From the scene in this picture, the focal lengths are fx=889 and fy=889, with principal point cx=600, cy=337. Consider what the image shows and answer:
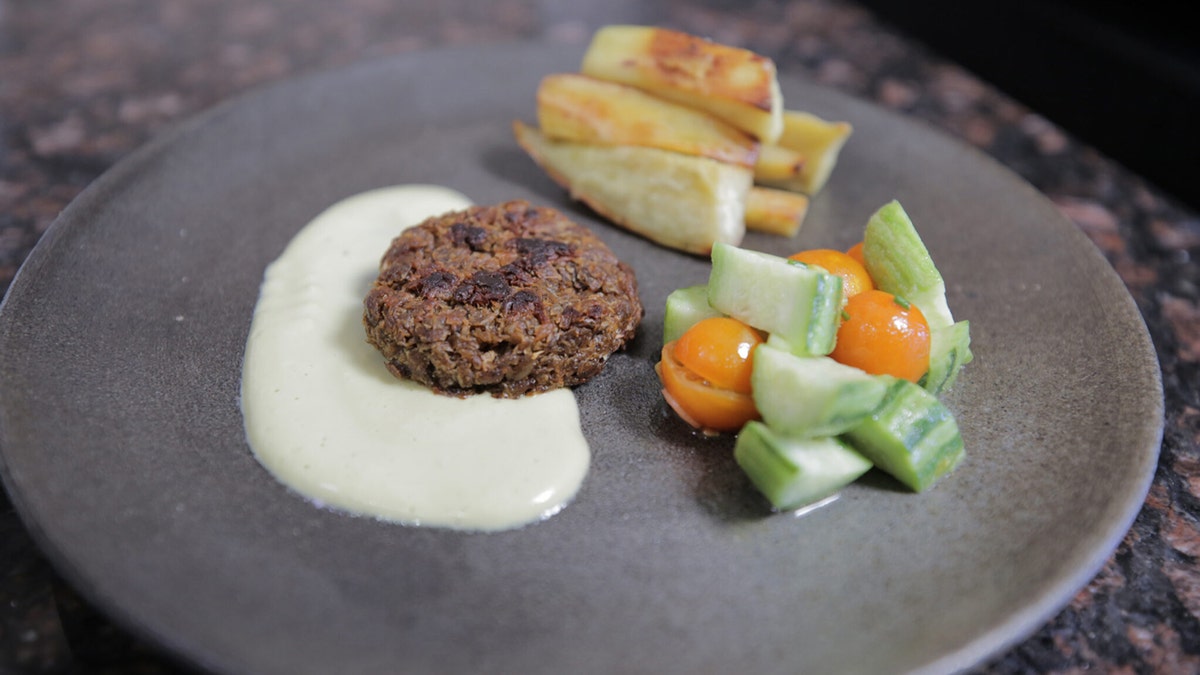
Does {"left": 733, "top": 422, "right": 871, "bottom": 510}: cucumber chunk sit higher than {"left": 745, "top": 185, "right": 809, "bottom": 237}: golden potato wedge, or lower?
lower

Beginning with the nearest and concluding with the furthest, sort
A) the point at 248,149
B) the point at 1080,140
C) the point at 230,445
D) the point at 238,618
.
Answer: the point at 238,618 < the point at 230,445 < the point at 248,149 < the point at 1080,140

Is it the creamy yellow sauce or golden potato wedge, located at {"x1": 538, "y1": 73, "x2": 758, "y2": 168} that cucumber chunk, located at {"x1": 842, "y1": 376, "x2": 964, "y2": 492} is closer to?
the creamy yellow sauce

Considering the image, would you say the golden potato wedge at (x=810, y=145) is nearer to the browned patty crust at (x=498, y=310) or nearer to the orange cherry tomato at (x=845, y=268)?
the orange cherry tomato at (x=845, y=268)

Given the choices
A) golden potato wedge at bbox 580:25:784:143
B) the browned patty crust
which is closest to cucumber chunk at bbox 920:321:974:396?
the browned patty crust

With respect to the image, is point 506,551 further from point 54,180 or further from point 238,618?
point 54,180

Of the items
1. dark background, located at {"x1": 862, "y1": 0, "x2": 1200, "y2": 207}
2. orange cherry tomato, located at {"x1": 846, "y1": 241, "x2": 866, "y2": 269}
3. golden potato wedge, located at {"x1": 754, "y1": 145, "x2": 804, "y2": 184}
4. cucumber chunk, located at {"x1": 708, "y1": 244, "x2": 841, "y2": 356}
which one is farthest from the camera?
dark background, located at {"x1": 862, "y1": 0, "x2": 1200, "y2": 207}

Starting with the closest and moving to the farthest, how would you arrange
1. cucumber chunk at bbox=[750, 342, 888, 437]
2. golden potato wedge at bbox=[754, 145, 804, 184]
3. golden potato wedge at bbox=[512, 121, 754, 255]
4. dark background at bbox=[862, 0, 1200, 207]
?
cucumber chunk at bbox=[750, 342, 888, 437], golden potato wedge at bbox=[512, 121, 754, 255], golden potato wedge at bbox=[754, 145, 804, 184], dark background at bbox=[862, 0, 1200, 207]

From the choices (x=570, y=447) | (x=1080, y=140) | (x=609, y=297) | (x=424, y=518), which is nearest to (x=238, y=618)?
(x=424, y=518)
